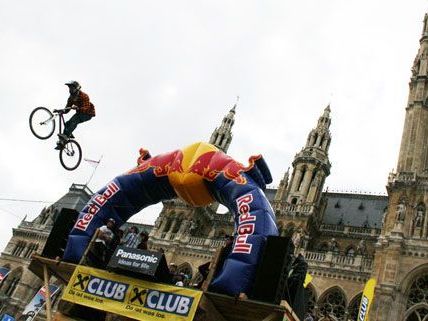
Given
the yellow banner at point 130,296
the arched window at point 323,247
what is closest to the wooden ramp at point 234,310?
the yellow banner at point 130,296

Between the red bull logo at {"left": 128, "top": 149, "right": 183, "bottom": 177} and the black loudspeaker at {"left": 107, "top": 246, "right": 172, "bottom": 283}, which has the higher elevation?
the red bull logo at {"left": 128, "top": 149, "right": 183, "bottom": 177}

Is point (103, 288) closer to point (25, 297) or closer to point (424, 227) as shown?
point (424, 227)

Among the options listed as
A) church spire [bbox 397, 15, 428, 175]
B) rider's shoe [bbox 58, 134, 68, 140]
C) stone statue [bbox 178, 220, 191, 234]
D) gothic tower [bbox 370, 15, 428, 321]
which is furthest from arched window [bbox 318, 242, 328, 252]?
rider's shoe [bbox 58, 134, 68, 140]

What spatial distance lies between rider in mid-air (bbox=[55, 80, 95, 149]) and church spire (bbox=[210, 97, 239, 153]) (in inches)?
1528

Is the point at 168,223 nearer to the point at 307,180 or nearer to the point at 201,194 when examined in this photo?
the point at 307,180

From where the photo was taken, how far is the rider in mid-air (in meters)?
13.7

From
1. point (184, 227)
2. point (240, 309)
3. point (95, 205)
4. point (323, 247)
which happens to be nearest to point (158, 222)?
point (184, 227)

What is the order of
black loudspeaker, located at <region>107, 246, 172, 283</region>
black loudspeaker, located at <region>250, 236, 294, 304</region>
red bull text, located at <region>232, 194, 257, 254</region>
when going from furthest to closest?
1. red bull text, located at <region>232, 194, 257, 254</region>
2. black loudspeaker, located at <region>107, 246, 172, 283</region>
3. black loudspeaker, located at <region>250, 236, 294, 304</region>

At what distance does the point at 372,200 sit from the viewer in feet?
159

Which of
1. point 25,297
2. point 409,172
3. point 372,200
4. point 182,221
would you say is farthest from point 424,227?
point 25,297

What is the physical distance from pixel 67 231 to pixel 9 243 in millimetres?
47936

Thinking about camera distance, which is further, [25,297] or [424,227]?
[25,297]

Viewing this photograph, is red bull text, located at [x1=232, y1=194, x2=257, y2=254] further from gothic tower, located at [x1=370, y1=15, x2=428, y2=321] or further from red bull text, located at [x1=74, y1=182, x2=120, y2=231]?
gothic tower, located at [x1=370, y1=15, x2=428, y2=321]

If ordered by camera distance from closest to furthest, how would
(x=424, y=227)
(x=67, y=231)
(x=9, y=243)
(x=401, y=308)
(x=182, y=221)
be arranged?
(x=67, y=231), (x=401, y=308), (x=424, y=227), (x=182, y=221), (x=9, y=243)
